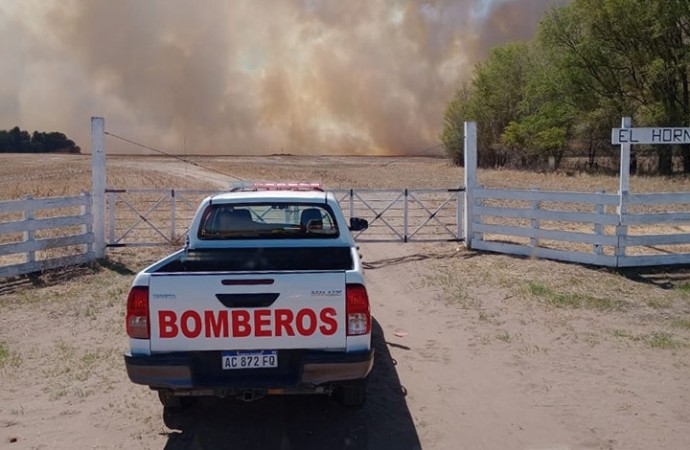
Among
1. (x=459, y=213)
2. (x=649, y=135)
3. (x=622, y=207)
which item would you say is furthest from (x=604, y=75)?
(x=622, y=207)

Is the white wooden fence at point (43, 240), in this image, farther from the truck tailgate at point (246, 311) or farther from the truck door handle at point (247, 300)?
the truck door handle at point (247, 300)

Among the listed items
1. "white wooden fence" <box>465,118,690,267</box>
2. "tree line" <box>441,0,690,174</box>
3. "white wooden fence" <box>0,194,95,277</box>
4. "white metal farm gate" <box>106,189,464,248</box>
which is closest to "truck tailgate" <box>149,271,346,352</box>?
"white wooden fence" <box>0,194,95,277</box>

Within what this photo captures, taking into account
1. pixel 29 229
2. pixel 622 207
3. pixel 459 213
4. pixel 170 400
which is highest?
pixel 622 207

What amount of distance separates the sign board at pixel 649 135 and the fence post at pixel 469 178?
3025 mm

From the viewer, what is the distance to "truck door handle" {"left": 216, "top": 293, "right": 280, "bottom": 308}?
4754 millimetres

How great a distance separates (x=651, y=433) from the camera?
5.17m

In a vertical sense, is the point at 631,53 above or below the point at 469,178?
above

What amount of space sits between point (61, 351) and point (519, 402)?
4.97 meters

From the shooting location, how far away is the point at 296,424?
5344 millimetres

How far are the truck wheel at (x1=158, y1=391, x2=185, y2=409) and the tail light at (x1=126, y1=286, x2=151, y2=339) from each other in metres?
0.77

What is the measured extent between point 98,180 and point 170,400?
331 inches

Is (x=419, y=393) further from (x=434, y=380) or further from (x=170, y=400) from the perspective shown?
(x=170, y=400)

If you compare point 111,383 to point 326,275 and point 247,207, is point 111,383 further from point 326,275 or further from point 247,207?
point 326,275

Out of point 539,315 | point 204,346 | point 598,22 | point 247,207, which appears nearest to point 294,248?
point 247,207
